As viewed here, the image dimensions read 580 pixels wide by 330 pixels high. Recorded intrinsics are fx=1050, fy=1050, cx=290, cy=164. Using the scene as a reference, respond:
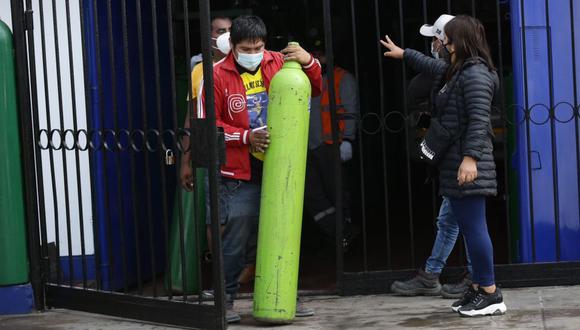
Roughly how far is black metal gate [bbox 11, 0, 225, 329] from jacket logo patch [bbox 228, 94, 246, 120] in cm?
25

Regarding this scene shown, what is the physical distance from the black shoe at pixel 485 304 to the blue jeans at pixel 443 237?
31 centimetres

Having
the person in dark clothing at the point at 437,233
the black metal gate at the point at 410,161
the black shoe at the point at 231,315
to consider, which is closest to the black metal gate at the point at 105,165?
the black shoe at the point at 231,315

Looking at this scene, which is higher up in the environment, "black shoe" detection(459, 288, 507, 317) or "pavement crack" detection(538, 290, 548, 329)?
"black shoe" detection(459, 288, 507, 317)

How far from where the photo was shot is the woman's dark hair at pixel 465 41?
18.4 feet

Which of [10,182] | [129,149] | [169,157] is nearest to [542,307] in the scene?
[169,157]

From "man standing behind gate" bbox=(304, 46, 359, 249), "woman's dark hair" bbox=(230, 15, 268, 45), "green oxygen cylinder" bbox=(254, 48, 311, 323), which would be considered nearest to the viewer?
"green oxygen cylinder" bbox=(254, 48, 311, 323)

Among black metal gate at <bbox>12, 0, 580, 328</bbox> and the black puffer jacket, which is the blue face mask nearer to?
black metal gate at <bbox>12, 0, 580, 328</bbox>

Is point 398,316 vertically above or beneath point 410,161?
beneath

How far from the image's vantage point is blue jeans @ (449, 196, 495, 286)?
5.60 meters

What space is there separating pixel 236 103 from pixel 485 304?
5.75 feet

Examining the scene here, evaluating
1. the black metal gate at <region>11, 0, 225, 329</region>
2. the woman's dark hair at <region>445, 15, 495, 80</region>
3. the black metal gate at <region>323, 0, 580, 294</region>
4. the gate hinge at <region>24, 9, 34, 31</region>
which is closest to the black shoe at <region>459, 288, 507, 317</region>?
the black metal gate at <region>323, 0, 580, 294</region>

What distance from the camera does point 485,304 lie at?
18.8ft

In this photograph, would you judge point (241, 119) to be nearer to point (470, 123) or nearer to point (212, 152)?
point (212, 152)

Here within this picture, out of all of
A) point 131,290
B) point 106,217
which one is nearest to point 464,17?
point 106,217
